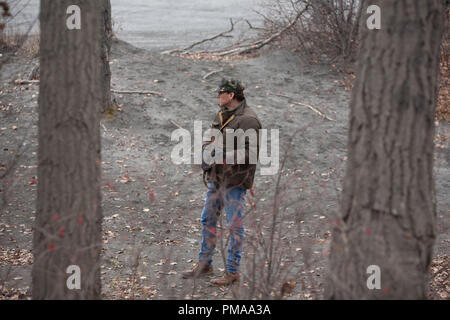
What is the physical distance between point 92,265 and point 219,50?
13.1m

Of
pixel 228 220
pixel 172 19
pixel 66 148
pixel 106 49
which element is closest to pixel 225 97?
pixel 228 220

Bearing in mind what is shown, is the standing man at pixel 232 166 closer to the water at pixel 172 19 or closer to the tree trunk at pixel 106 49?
the tree trunk at pixel 106 49

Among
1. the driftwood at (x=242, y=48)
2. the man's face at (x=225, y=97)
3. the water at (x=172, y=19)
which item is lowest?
the man's face at (x=225, y=97)

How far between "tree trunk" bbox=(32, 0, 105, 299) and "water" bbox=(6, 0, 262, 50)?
41.8 ft

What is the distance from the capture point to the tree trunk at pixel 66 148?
363 cm

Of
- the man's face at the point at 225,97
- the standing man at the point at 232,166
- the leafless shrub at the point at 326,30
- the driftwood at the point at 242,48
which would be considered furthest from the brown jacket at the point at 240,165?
the driftwood at the point at 242,48

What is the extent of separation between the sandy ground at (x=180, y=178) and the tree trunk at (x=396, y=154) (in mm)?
600

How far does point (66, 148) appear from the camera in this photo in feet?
12.0

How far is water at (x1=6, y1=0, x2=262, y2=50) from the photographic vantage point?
60.0 ft

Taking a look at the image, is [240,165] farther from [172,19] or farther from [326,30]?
[172,19]

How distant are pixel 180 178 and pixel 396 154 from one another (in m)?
6.00

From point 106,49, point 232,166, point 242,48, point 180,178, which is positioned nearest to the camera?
point 232,166
